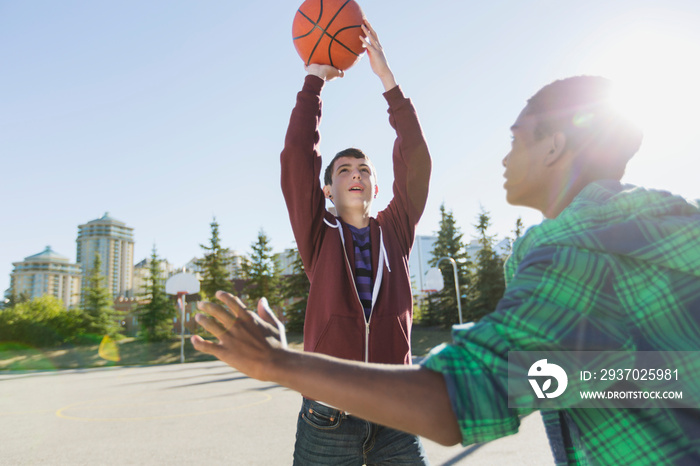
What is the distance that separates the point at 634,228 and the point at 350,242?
1709 millimetres

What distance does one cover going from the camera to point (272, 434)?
6.06 meters

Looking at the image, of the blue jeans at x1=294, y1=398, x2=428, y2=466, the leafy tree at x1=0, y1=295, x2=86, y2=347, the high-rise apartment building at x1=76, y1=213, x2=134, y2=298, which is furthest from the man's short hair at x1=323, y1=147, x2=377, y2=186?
the high-rise apartment building at x1=76, y1=213, x2=134, y2=298

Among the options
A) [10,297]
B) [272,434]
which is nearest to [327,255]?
[272,434]

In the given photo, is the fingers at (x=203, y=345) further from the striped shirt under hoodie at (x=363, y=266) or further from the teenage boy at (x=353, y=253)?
the striped shirt under hoodie at (x=363, y=266)

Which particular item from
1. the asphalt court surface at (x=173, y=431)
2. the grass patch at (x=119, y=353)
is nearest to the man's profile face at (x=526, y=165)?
the asphalt court surface at (x=173, y=431)

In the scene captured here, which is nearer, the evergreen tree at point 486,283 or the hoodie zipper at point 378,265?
the hoodie zipper at point 378,265

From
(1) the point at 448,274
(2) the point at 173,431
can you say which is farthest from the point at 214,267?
(2) the point at 173,431

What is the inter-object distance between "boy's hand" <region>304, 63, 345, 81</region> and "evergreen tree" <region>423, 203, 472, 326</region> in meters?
29.4

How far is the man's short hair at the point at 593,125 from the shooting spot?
131 cm

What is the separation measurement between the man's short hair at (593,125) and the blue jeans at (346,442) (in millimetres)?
1561

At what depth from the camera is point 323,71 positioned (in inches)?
121

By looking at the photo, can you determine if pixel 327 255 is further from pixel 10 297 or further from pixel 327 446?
pixel 10 297

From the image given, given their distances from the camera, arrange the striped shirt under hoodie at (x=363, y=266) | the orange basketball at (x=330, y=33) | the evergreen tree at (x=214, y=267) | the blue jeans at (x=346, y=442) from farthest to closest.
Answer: the evergreen tree at (x=214, y=267) < the orange basketball at (x=330, y=33) < the striped shirt under hoodie at (x=363, y=266) < the blue jeans at (x=346, y=442)

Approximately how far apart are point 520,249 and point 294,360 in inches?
25.3
